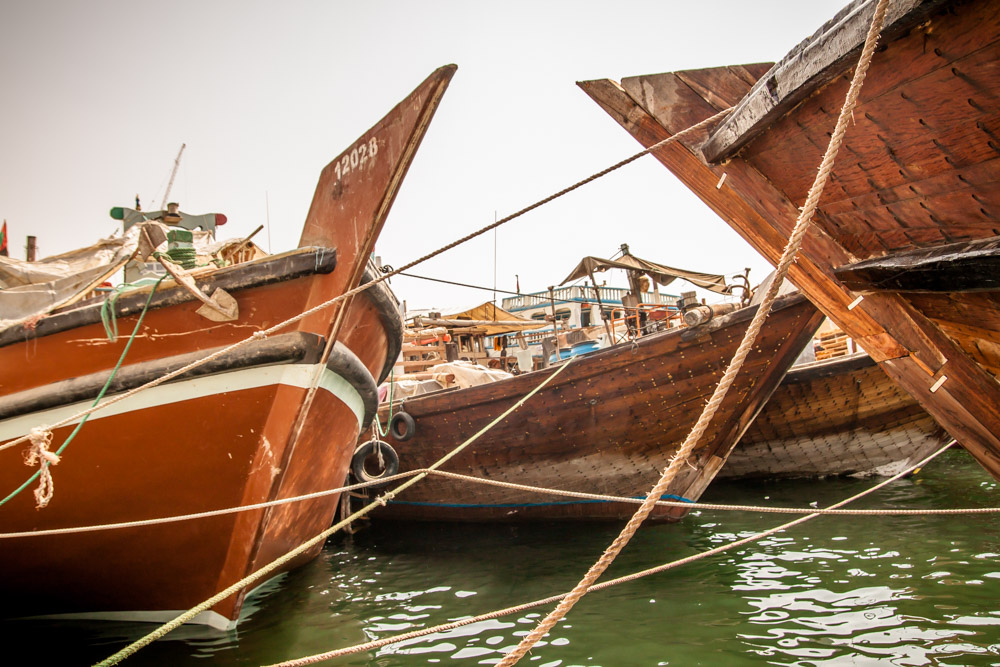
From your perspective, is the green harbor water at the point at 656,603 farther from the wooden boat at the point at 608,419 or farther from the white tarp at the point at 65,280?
the white tarp at the point at 65,280

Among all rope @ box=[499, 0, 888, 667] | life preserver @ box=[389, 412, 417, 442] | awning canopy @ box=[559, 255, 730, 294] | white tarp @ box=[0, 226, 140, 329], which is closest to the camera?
rope @ box=[499, 0, 888, 667]

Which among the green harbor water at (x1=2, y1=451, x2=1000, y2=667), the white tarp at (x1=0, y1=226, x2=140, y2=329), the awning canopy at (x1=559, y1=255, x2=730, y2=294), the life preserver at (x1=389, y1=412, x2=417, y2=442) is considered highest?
the awning canopy at (x1=559, y1=255, x2=730, y2=294)

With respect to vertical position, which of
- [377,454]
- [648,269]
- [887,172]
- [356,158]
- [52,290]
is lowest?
[377,454]

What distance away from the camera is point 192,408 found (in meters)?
3.39

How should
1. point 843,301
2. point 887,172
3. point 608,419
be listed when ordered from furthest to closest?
1. point 608,419
2. point 843,301
3. point 887,172

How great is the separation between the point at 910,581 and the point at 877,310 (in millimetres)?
2673

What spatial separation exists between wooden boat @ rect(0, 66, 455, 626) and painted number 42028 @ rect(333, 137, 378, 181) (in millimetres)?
10

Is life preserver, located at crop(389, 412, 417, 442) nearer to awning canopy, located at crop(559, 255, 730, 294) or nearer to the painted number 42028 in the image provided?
the painted number 42028

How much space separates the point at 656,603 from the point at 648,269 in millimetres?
8480

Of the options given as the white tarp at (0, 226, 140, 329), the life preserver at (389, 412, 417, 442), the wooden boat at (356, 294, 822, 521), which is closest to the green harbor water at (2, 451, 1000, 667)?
the wooden boat at (356, 294, 822, 521)

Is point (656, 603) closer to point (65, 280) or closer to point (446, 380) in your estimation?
point (65, 280)

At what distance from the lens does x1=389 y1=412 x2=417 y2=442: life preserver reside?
20.9 ft

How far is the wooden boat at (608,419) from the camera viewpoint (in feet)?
16.8

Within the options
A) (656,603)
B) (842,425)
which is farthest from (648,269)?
(656,603)
